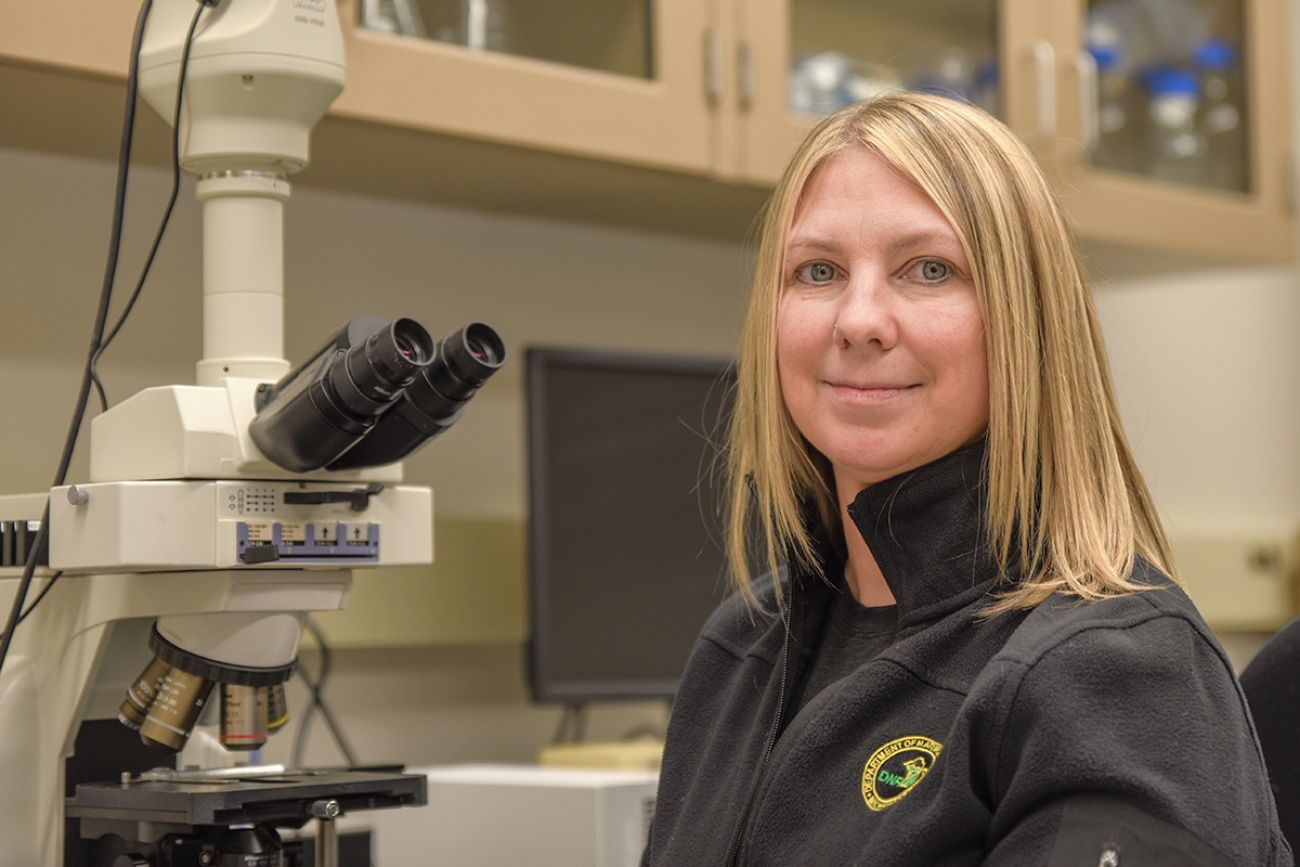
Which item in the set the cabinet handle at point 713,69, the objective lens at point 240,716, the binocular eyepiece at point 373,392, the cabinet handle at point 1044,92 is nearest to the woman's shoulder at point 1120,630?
the binocular eyepiece at point 373,392

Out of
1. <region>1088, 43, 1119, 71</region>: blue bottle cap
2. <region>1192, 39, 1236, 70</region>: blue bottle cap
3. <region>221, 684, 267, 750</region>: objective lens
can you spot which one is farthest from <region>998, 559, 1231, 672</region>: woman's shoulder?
<region>1192, 39, 1236, 70</region>: blue bottle cap

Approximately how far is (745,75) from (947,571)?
0.88m

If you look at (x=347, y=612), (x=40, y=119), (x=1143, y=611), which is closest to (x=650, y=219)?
(x=347, y=612)

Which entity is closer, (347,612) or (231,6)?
(231,6)

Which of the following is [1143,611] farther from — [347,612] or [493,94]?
[347,612]

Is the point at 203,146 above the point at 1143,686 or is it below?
above

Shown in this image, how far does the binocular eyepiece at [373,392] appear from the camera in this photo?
3.47 feet

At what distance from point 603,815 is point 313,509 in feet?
1.71

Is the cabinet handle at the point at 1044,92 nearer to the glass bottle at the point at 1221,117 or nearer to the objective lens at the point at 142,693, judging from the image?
the glass bottle at the point at 1221,117

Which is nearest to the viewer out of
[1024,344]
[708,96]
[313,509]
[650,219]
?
[1024,344]

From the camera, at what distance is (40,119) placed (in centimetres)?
150

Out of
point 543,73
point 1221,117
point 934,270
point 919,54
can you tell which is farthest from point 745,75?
point 1221,117

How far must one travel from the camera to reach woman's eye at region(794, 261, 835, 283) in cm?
110

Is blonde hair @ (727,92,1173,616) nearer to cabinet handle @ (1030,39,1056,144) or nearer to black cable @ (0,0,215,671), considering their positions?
black cable @ (0,0,215,671)
